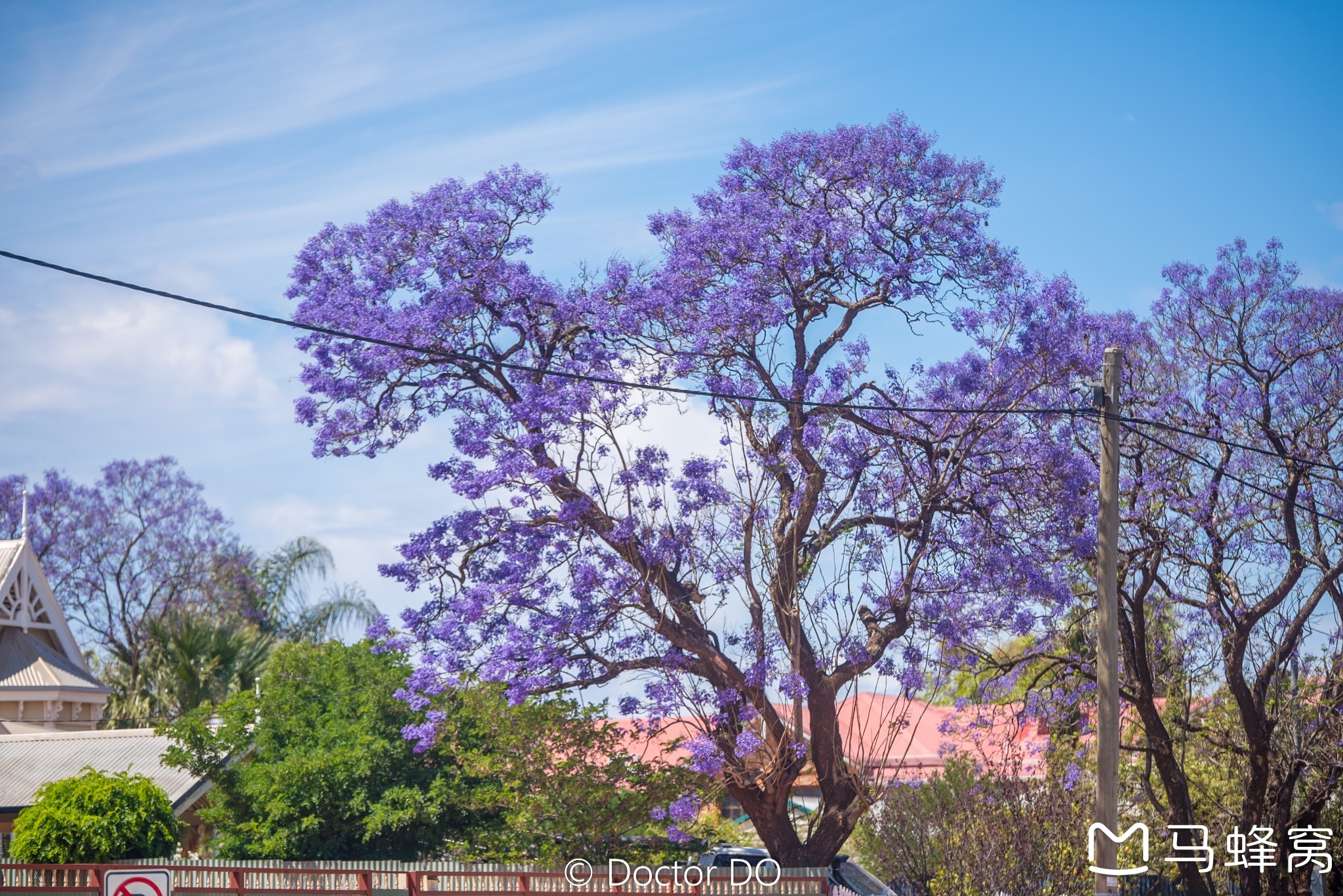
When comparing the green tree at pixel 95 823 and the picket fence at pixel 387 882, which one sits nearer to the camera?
the picket fence at pixel 387 882

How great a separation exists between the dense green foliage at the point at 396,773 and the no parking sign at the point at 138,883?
9.84m

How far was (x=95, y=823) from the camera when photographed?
20.2 m

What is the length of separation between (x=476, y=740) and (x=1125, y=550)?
10.3 meters

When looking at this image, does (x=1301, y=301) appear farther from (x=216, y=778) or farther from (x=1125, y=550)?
(x=216, y=778)

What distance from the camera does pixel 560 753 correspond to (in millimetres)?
18438

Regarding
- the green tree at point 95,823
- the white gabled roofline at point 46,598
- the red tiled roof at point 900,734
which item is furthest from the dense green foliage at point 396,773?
the white gabled roofline at point 46,598

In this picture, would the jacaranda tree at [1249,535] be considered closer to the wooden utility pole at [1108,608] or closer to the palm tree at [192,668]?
the wooden utility pole at [1108,608]

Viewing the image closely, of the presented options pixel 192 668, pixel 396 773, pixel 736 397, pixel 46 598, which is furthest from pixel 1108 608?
pixel 46 598

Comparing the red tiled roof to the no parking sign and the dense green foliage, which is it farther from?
the no parking sign

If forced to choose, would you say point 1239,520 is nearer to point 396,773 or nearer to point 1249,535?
point 1249,535

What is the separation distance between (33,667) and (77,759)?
6.92m

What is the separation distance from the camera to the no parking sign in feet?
27.5

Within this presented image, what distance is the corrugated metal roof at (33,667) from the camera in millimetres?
31156

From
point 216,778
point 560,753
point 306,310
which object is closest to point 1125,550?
point 560,753
